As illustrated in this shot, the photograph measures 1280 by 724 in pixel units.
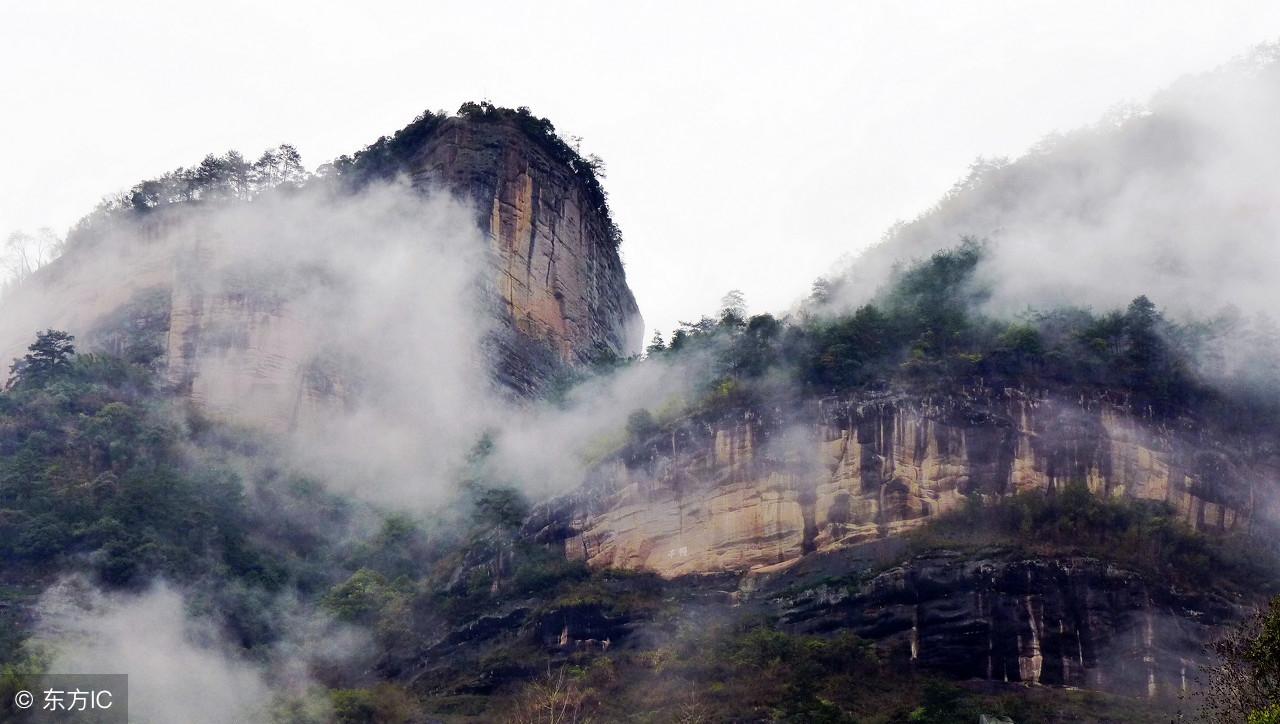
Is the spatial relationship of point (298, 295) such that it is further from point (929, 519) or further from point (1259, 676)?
point (1259, 676)

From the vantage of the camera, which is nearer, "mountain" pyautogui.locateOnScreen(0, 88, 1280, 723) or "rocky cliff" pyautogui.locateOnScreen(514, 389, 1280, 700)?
"rocky cliff" pyautogui.locateOnScreen(514, 389, 1280, 700)

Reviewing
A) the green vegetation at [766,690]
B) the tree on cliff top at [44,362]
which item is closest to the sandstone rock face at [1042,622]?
the green vegetation at [766,690]

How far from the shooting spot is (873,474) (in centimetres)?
4772

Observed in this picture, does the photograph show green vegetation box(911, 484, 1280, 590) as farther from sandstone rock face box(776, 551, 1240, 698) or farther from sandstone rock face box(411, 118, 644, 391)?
sandstone rock face box(411, 118, 644, 391)

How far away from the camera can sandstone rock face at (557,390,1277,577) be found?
46.3 metres

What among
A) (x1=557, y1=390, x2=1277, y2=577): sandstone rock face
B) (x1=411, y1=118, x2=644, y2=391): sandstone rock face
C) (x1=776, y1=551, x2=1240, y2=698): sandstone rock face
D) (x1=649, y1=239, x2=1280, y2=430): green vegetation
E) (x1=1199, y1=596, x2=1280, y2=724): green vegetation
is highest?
(x1=411, y1=118, x2=644, y2=391): sandstone rock face

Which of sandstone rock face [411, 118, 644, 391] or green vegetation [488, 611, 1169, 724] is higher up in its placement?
sandstone rock face [411, 118, 644, 391]

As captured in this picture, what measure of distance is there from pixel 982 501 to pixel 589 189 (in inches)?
1322

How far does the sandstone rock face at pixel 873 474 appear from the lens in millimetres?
46312

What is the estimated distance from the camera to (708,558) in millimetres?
48875

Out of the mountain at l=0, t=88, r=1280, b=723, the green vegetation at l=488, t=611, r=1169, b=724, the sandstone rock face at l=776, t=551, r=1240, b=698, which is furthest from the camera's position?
the mountain at l=0, t=88, r=1280, b=723

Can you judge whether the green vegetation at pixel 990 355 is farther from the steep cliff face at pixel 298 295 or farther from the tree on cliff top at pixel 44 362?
the tree on cliff top at pixel 44 362

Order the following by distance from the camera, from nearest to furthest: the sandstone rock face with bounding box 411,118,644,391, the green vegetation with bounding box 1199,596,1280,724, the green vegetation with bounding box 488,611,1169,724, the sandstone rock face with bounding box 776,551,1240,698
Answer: the green vegetation with bounding box 1199,596,1280,724, the green vegetation with bounding box 488,611,1169,724, the sandstone rock face with bounding box 776,551,1240,698, the sandstone rock face with bounding box 411,118,644,391

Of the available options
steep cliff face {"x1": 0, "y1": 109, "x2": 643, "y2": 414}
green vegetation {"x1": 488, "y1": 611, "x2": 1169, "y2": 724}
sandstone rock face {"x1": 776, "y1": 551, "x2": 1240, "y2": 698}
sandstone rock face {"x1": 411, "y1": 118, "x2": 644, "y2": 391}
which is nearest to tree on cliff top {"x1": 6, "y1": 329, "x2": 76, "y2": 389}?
steep cliff face {"x1": 0, "y1": 109, "x2": 643, "y2": 414}
